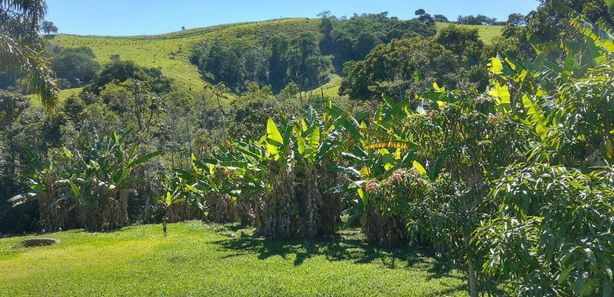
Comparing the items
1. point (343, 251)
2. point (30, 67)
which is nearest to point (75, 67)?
point (30, 67)

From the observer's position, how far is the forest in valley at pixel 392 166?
360 cm

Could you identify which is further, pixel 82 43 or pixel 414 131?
pixel 82 43

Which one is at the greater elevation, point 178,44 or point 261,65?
point 178,44

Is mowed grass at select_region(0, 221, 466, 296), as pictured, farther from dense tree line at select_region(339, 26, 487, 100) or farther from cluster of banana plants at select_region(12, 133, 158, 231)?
dense tree line at select_region(339, 26, 487, 100)

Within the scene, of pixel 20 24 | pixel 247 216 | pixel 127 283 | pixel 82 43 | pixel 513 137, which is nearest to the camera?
pixel 513 137

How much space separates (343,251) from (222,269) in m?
3.23

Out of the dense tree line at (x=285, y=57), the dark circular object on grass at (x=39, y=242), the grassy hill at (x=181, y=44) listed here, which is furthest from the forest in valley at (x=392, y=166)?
the grassy hill at (x=181, y=44)

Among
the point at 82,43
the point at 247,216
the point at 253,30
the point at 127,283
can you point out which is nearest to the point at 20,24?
the point at 127,283

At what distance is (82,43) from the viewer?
91.5m

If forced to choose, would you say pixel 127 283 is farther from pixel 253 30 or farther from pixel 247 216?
pixel 253 30

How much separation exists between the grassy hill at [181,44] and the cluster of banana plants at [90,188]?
45.3m

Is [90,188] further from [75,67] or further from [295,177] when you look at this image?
[75,67]

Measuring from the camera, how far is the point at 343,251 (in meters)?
12.9

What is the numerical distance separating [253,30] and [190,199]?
8574cm
